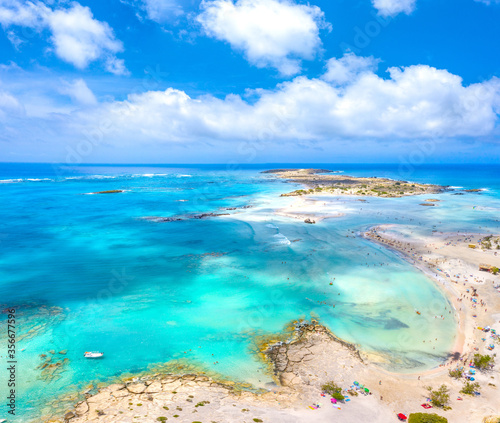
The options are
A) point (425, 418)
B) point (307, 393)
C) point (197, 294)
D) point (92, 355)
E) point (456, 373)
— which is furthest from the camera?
point (197, 294)

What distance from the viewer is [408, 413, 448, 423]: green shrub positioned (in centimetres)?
2030

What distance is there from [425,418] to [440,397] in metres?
4.00

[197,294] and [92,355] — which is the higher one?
[197,294]

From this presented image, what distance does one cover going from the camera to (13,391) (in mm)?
23375

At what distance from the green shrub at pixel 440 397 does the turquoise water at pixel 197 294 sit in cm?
290

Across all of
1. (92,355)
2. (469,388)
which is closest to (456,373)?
(469,388)

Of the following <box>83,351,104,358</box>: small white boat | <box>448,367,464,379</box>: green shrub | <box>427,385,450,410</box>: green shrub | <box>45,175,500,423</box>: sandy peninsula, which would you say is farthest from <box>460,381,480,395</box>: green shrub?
<box>83,351,104,358</box>: small white boat

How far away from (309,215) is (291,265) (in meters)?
39.8

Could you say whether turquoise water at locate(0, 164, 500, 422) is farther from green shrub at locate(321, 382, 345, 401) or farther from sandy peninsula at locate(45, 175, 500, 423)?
green shrub at locate(321, 382, 345, 401)

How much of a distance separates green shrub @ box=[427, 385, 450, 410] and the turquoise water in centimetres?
290

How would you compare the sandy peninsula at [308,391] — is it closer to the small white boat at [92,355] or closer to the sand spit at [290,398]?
the sand spit at [290,398]

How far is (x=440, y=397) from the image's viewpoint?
2341 cm

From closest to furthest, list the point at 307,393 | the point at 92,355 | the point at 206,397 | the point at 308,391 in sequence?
the point at 206,397 → the point at 307,393 → the point at 308,391 → the point at 92,355

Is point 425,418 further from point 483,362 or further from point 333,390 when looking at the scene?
point 483,362
